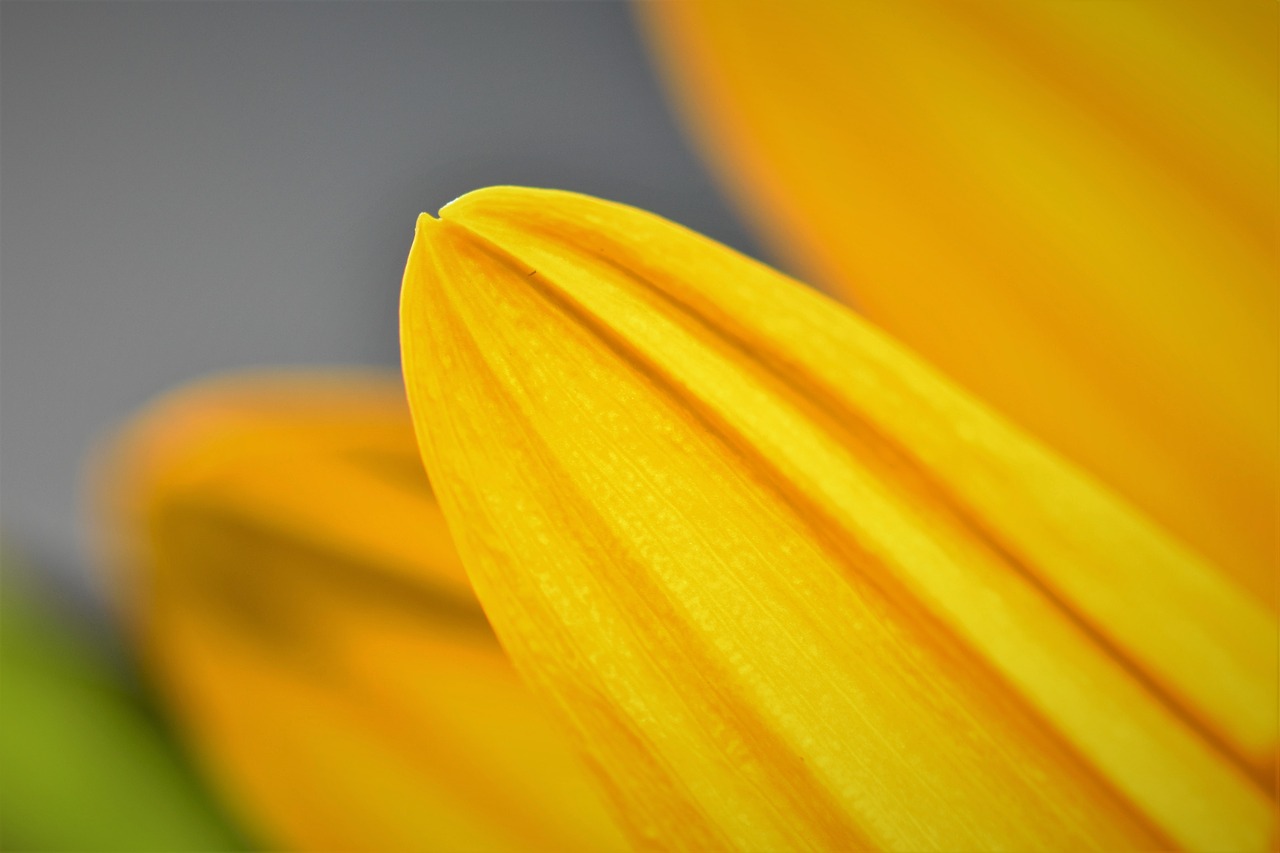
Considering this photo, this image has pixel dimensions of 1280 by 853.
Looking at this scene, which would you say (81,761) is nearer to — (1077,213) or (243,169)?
(243,169)

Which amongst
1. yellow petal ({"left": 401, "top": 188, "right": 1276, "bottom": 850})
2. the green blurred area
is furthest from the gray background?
yellow petal ({"left": 401, "top": 188, "right": 1276, "bottom": 850})

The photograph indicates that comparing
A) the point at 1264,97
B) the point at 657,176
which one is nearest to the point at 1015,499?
the point at 1264,97

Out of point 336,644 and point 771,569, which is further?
point 336,644

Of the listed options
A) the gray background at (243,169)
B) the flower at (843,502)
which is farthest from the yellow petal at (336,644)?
the gray background at (243,169)

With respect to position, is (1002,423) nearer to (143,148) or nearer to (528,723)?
(528,723)

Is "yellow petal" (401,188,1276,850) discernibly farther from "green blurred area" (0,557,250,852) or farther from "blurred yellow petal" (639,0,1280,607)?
"green blurred area" (0,557,250,852)

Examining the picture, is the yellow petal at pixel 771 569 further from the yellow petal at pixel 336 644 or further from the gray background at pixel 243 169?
the gray background at pixel 243 169

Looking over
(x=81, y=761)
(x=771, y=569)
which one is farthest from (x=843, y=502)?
(x=81, y=761)

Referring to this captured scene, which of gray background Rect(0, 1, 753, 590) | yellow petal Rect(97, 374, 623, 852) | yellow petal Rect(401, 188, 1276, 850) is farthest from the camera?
gray background Rect(0, 1, 753, 590)
